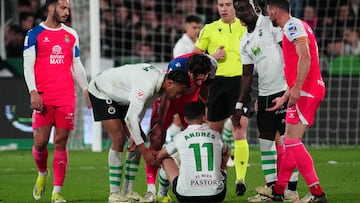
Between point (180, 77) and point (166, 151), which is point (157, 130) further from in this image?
point (180, 77)

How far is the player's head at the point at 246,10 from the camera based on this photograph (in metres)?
10.0

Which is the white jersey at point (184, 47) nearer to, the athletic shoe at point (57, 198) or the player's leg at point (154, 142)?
the player's leg at point (154, 142)

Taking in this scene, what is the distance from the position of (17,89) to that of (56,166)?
292 inches

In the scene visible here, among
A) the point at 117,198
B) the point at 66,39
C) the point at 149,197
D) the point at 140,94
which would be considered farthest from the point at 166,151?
the point at 66,39

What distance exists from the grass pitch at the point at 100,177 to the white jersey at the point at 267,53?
3.91 feet

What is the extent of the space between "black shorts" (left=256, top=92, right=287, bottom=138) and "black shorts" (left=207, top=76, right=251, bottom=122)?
4.19 ft

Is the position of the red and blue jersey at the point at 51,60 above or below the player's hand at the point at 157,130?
above

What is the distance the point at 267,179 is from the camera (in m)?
10.1

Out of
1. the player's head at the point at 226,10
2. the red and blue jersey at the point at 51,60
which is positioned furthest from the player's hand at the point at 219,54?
the red and blue jersey at the point at 51,60

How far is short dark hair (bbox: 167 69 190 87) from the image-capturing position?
28.9 feet

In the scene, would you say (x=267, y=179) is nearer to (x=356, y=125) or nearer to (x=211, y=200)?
(x=211, y=200)

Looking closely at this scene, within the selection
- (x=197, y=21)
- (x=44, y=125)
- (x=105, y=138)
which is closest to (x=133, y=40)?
(x=105, y=138)

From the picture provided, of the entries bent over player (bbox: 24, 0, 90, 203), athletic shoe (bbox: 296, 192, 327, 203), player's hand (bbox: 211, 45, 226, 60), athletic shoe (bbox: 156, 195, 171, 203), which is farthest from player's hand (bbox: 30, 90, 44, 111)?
athletic shoe (bbox: 296, 192, 327, 203)

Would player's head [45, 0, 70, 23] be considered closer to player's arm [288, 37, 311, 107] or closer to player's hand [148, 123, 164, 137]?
player's hand [148, 123, 164, 137]
